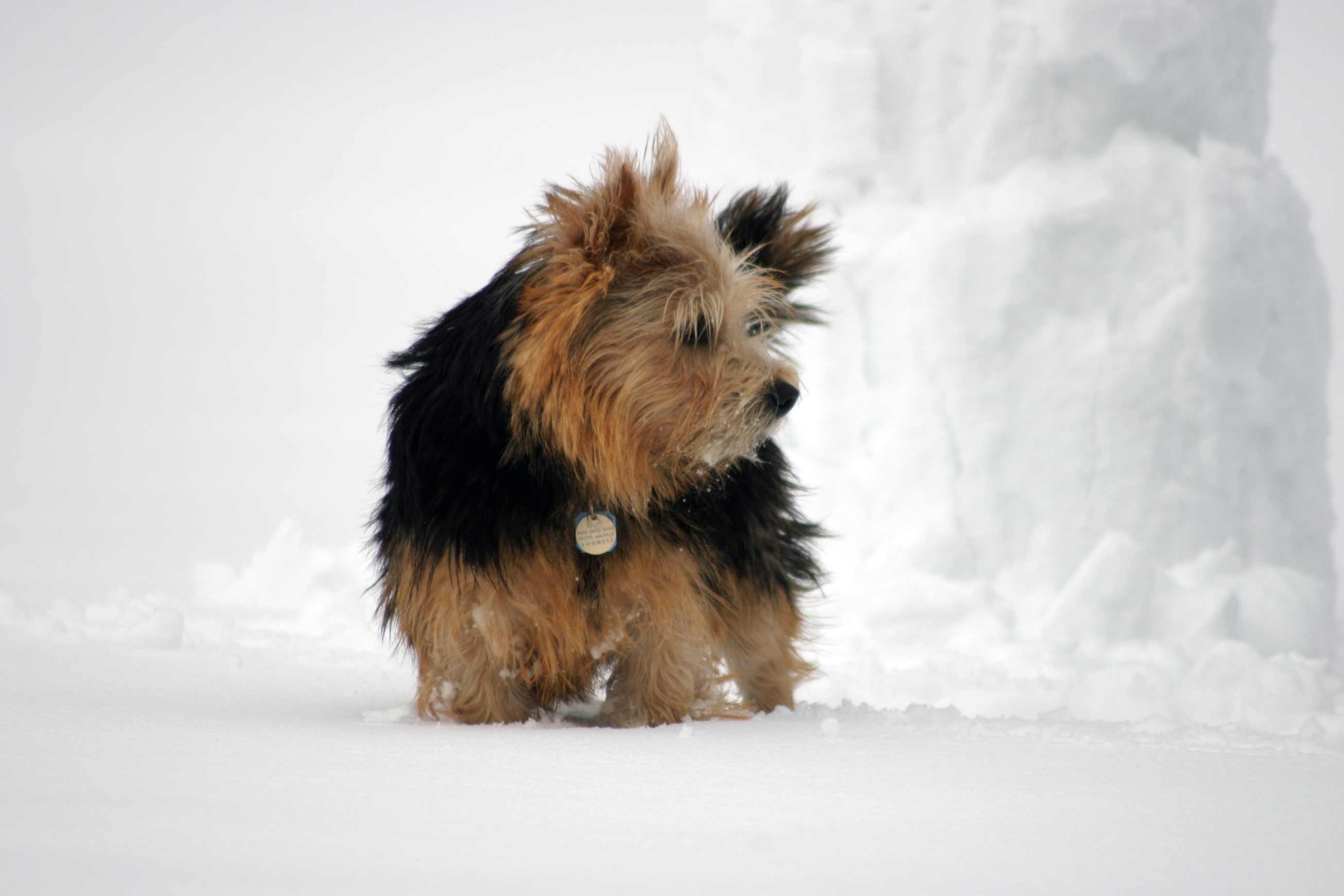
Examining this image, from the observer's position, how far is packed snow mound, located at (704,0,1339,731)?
7.21m

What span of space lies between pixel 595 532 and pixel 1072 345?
17.3 ft

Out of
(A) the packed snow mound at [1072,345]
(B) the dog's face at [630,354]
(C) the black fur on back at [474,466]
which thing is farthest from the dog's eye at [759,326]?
(A) the packed snow mound at [1072,345]

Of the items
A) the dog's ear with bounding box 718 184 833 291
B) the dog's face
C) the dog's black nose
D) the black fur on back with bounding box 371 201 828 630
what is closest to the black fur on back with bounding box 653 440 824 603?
the black fur on back with bounding box 371 201 828 630

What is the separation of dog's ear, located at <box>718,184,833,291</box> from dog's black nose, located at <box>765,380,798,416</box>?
0.51 metres

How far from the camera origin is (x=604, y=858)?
1.74m

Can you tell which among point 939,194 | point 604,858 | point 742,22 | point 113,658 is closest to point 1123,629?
point 939,194

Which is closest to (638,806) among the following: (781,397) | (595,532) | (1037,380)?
(595,532)

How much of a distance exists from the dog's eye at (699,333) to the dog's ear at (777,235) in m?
0.49

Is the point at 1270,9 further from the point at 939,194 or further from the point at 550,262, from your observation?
the point at 550,262

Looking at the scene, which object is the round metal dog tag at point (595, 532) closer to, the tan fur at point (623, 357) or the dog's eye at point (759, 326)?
the tan fur at point (623, 357)

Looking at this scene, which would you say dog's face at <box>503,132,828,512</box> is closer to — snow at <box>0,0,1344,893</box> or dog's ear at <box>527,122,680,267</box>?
dog's ear at <box>527,122,680,267</box>

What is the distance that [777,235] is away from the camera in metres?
3.51

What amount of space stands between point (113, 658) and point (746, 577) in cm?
231

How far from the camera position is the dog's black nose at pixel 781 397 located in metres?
3.03
